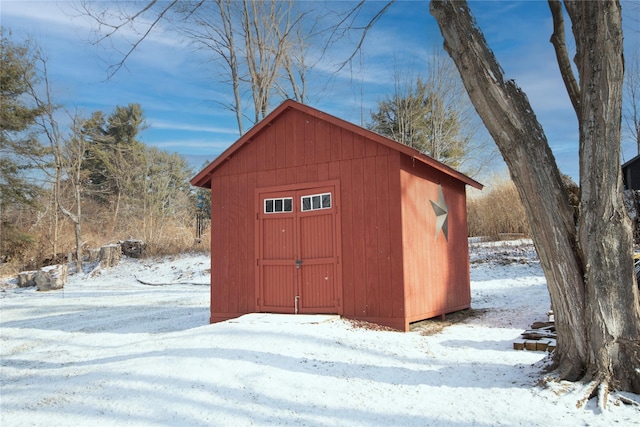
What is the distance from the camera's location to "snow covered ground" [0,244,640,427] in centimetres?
363

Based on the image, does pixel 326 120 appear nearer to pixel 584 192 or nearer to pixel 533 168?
pixel 533 168

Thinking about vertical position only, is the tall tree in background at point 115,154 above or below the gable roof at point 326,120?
above

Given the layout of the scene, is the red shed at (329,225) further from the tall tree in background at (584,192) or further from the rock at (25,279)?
the rock at (25,279)

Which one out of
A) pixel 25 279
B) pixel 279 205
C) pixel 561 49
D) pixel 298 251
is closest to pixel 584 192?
pixel 561 49

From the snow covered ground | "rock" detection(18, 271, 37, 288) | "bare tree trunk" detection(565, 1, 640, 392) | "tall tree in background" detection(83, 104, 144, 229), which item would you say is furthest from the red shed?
"tall tree in background" detection(83, 104, 144, 229)

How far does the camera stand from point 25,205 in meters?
19.3

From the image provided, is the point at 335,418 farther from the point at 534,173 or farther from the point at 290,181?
the point at 290,181

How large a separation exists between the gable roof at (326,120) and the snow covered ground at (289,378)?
108 inches

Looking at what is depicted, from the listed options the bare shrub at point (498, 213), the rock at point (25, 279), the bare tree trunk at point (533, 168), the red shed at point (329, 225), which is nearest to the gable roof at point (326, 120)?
the red shed at point (329, 225)

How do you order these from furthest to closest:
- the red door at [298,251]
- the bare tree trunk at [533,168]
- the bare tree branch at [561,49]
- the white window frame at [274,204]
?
the white window frame at [274,204], the red door at [298,251], the bare tree branch at [561,49], the bare tree trunk at [533,168]

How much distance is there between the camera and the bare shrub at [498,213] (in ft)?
52.6

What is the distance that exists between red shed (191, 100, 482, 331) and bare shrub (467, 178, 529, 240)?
8.07 meters

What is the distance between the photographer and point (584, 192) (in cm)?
386

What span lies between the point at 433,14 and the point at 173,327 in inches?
277
